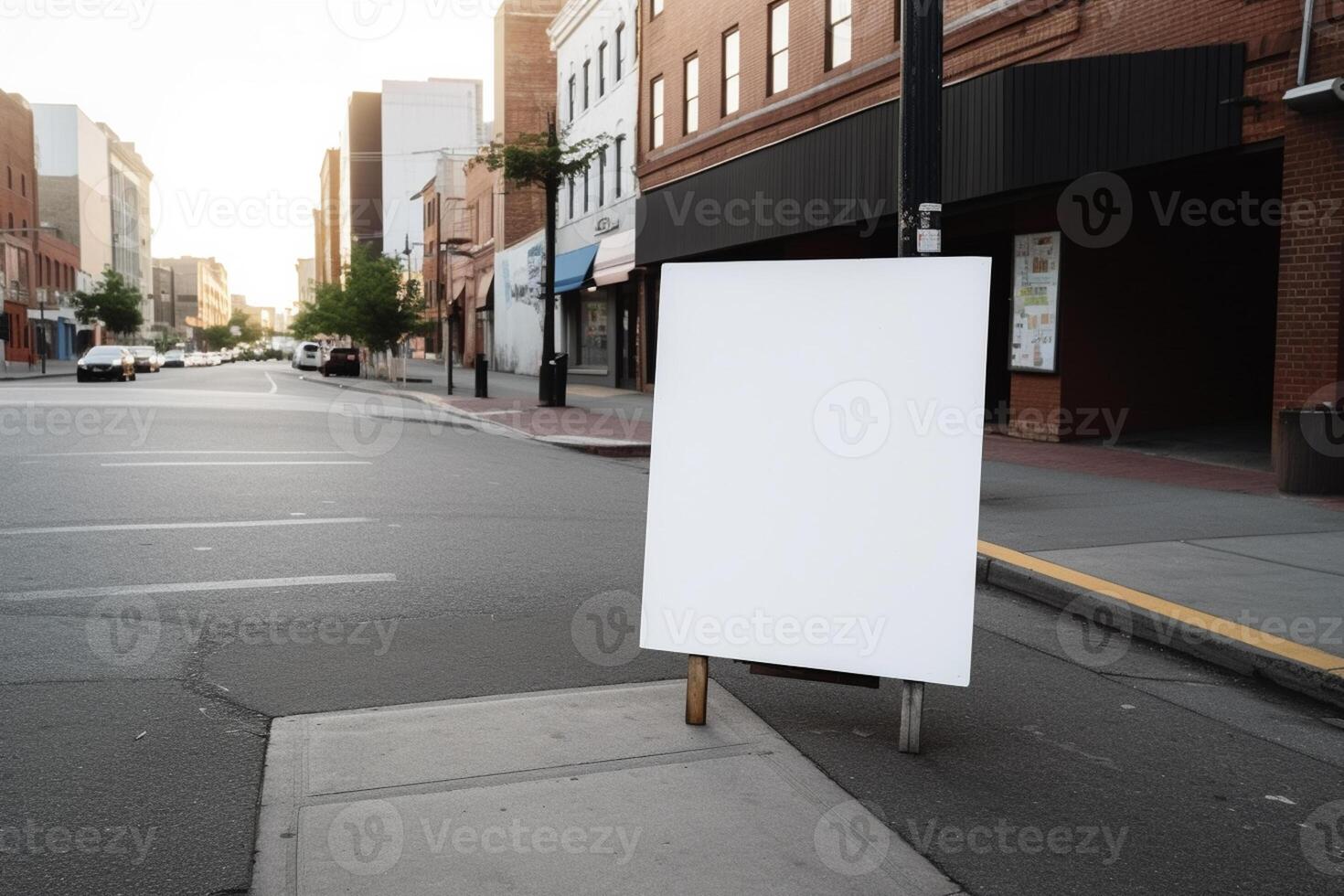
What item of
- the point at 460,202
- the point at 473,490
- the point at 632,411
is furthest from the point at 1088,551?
the point at 460,202

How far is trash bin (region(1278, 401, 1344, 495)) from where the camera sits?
1029cm

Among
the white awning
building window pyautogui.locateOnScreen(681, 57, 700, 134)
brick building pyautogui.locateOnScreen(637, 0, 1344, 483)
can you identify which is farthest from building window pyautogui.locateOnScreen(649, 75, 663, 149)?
brick building pyautogui.locateOnScreen(637, 0, 1344, 483)

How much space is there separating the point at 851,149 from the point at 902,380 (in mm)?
14105

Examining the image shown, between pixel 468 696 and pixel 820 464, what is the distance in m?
1.76

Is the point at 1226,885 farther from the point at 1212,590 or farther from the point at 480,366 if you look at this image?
the point at 480,366

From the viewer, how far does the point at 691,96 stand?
84.9ft

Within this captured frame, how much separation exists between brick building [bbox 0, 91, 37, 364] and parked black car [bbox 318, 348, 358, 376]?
21.9 metres

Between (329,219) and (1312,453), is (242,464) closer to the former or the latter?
(1312,453)

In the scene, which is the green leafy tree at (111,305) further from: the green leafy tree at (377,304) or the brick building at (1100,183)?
the brick building at (1100,183)

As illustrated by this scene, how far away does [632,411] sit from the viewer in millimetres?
22297

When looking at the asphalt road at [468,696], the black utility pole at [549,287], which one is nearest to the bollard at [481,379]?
the black utility pole at [549,287]

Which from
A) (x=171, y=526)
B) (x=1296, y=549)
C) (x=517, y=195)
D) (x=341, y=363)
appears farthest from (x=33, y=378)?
(x=1296, y=549)

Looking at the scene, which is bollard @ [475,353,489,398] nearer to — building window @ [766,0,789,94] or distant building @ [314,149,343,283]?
building window @ [766,0,789,94]

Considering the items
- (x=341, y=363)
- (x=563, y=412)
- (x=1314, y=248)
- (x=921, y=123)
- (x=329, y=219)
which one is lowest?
(x=563, y=412)
